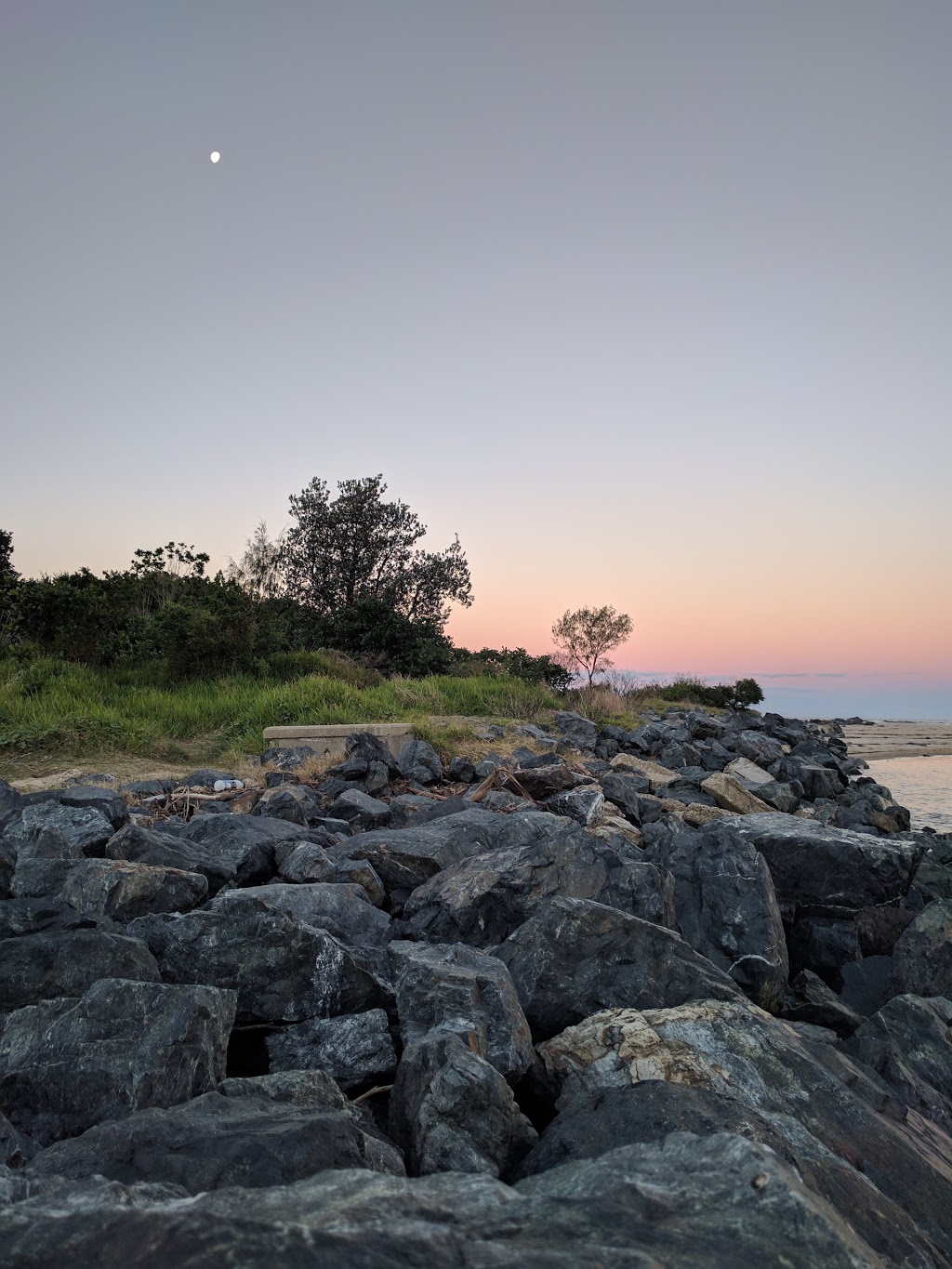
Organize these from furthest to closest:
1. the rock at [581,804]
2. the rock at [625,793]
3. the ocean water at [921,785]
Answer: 1. the ocean water at [921,785]
2. the rock at [625,793]
3. the rock at [581,804]

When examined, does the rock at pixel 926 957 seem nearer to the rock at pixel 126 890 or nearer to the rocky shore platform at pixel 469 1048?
the rocky shore platform at pixel 469 1048

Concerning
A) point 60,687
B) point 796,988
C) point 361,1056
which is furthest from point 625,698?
point 361,1056

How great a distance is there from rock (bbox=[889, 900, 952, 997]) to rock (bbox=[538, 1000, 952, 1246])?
171 centimetres

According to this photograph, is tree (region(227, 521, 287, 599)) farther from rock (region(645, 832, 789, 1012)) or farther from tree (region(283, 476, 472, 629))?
rock (region(645, 832, 789, 1012))

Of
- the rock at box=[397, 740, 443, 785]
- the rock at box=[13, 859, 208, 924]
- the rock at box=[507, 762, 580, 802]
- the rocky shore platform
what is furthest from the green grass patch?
the rock at box=[13, 859, 208, 924]

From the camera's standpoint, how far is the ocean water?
35.1 ft

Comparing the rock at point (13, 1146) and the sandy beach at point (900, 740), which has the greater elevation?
the rock at point (13, 1146)

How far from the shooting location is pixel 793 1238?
107cm

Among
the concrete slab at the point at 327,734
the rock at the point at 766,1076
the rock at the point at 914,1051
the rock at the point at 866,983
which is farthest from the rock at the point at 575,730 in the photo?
the rock at the point at 766,1076

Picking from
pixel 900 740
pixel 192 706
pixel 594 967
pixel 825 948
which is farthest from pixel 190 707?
pixel 900 740

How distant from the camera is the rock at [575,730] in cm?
1320

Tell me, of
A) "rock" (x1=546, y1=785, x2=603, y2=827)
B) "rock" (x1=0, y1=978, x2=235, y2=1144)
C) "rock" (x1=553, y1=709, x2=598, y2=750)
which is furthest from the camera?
"rock" (x1=553, y1=709, x2=598, y2=750)

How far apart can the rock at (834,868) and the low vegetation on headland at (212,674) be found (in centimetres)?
679

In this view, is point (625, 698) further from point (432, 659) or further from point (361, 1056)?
point (361, 1056)
